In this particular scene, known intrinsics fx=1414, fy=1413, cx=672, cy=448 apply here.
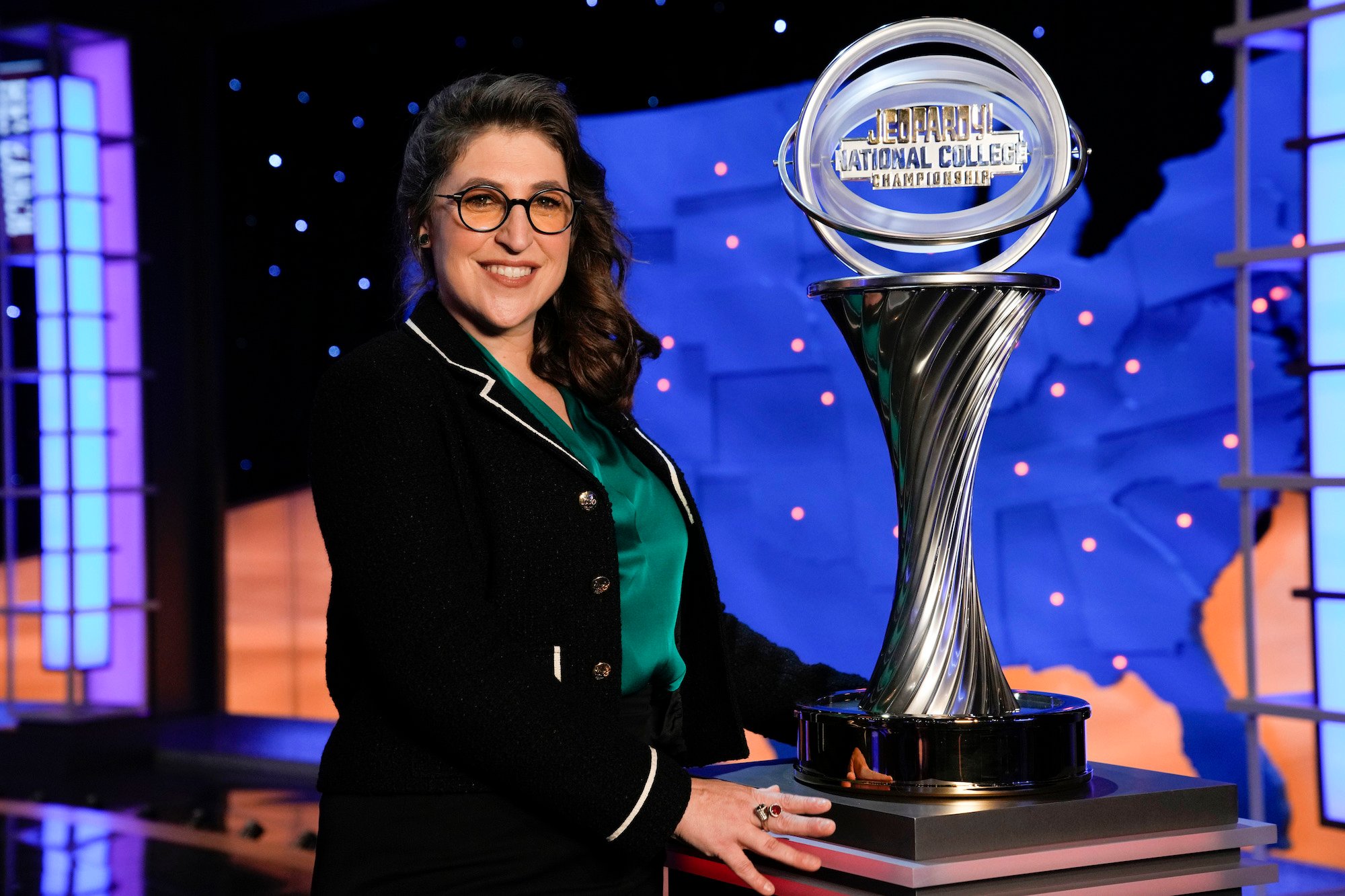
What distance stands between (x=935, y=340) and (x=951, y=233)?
0.41ft

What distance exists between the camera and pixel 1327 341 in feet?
10.4

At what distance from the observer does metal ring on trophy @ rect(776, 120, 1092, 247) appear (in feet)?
4.28

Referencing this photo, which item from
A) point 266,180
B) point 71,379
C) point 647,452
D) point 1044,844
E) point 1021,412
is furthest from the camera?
point 266,180

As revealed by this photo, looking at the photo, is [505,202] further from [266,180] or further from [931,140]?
[266,180]

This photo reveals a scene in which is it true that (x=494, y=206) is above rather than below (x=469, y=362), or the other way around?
above

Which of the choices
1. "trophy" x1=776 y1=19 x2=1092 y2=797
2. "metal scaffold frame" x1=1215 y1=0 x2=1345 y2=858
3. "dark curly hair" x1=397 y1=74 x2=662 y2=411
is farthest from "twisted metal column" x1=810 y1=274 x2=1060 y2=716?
"metal scaffold frame" x1=1215 y1=0 x2=1345 y2=858

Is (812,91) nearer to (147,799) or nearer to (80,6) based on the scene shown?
(147,799)

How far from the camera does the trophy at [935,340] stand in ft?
4.08

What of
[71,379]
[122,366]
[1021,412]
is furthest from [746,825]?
[122,366]

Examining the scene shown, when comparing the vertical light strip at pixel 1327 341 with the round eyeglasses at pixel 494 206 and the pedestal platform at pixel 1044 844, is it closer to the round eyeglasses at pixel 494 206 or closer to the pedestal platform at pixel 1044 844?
the pedestal platform at pixel 1044 844

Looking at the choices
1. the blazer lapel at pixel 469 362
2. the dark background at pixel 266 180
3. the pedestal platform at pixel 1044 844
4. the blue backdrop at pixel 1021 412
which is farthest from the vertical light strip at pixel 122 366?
the pedestal platform at pixel 1044 844

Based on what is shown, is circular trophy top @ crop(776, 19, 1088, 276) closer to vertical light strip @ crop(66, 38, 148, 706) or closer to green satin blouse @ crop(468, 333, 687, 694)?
green satin blouse @ crop(468, 333, 687, 694)

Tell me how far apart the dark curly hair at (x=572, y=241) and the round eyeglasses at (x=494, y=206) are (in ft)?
0.15

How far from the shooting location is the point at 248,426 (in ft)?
20.8
